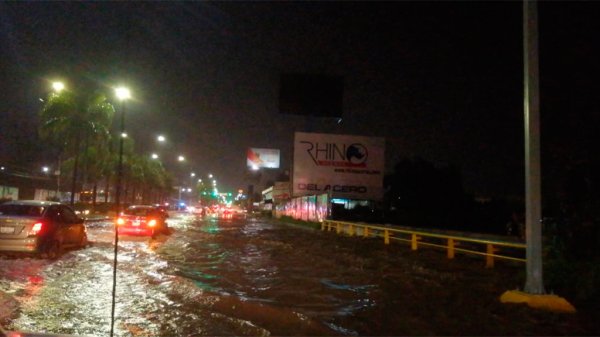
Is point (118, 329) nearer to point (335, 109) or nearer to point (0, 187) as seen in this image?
point (335, 109)

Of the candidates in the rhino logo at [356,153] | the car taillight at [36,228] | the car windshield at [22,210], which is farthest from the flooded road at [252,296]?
the rhino logo at [356,153]

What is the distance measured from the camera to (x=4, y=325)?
761cm

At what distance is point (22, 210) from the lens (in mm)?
14961

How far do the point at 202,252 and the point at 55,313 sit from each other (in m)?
11.1

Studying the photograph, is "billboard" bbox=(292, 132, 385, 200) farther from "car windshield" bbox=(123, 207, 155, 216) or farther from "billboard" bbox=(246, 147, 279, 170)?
"billboard" bbox=(246, 147, 279, 170)

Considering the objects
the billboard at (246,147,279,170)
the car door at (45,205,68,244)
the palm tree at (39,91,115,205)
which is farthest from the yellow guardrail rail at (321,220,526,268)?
the billboard at (246,147,279,170)

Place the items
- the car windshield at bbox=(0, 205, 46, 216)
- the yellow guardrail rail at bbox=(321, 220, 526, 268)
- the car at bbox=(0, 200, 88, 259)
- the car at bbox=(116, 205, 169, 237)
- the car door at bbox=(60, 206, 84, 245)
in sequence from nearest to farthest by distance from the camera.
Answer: the car at bbox=(0, 200, 88, 259)
the car windshield at bbox=(0, 205, 46, 216)
the yellow guardrail rail at bbox=(321, 220, 526, 268)
the car door at bbox=(60, 206, 84, 245)
the car at bbox=(116, 205, 169, 237)

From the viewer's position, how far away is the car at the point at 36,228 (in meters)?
14.0

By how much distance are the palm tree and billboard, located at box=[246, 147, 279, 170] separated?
66.2 meters

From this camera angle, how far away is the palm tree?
150ft

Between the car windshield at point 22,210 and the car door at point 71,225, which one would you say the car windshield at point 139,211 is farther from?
the car windshield at point 22,210

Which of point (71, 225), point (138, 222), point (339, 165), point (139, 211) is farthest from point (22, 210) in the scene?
point (339, 165)

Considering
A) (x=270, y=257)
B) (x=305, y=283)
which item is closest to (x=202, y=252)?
(x=270, y=257)

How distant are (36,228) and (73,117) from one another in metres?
34.5
